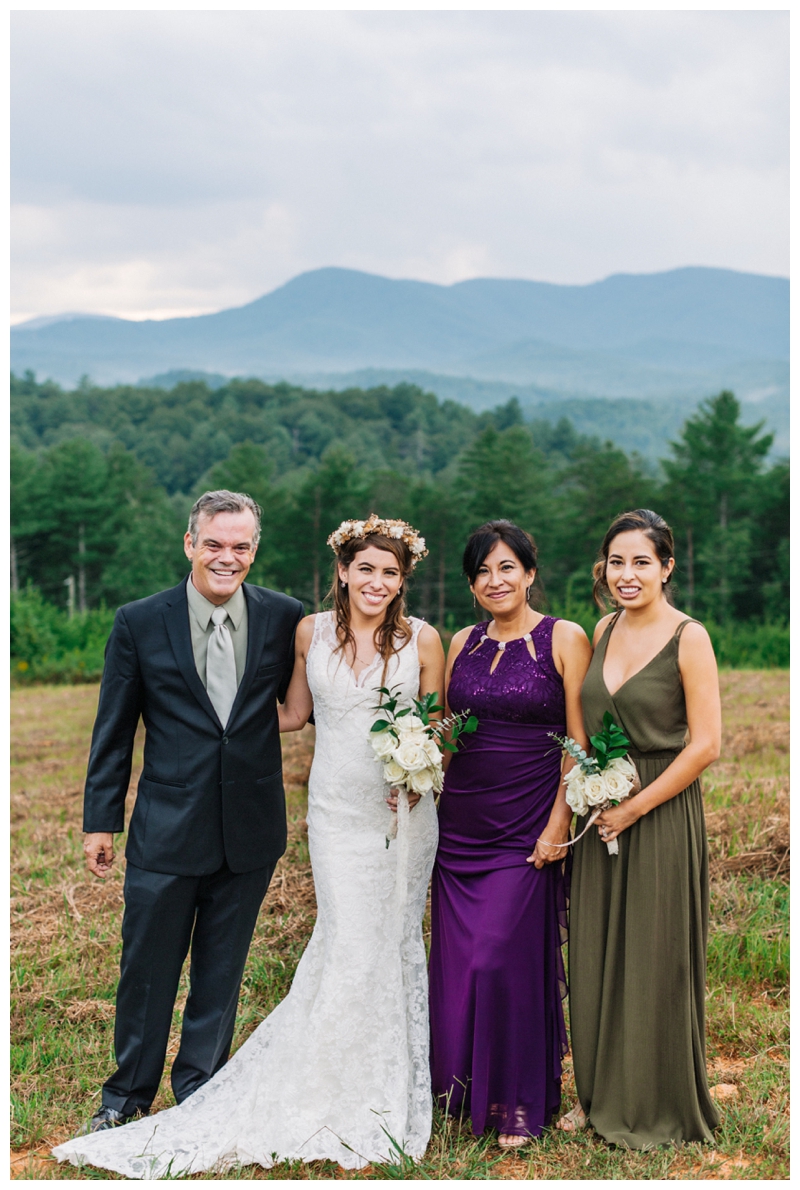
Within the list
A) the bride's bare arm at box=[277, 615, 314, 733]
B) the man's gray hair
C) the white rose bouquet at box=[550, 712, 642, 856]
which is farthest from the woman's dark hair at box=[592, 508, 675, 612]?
the man's gray hair

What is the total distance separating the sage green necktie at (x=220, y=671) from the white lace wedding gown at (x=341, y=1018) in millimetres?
370

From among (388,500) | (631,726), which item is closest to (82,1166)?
(631,726)

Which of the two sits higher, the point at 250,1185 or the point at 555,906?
the point at 555,906

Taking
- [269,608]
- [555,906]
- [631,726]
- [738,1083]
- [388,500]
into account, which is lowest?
[738,1083]

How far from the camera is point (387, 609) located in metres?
4.46

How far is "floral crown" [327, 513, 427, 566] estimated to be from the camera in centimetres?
432

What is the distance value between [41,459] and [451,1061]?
7633 centimetres

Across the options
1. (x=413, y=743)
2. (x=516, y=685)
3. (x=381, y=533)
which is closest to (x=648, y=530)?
(x=516, y=685)

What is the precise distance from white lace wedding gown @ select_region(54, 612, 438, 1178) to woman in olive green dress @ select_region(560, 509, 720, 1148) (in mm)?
694

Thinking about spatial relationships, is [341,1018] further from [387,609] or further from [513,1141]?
[387,609]

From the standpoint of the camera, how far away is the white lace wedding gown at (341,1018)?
405cm

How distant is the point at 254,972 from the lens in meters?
5.84

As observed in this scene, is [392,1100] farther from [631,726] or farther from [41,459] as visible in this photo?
[41,459]

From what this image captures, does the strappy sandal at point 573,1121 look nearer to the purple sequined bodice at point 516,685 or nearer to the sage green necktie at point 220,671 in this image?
the purple sequined bodice at point 516,685
